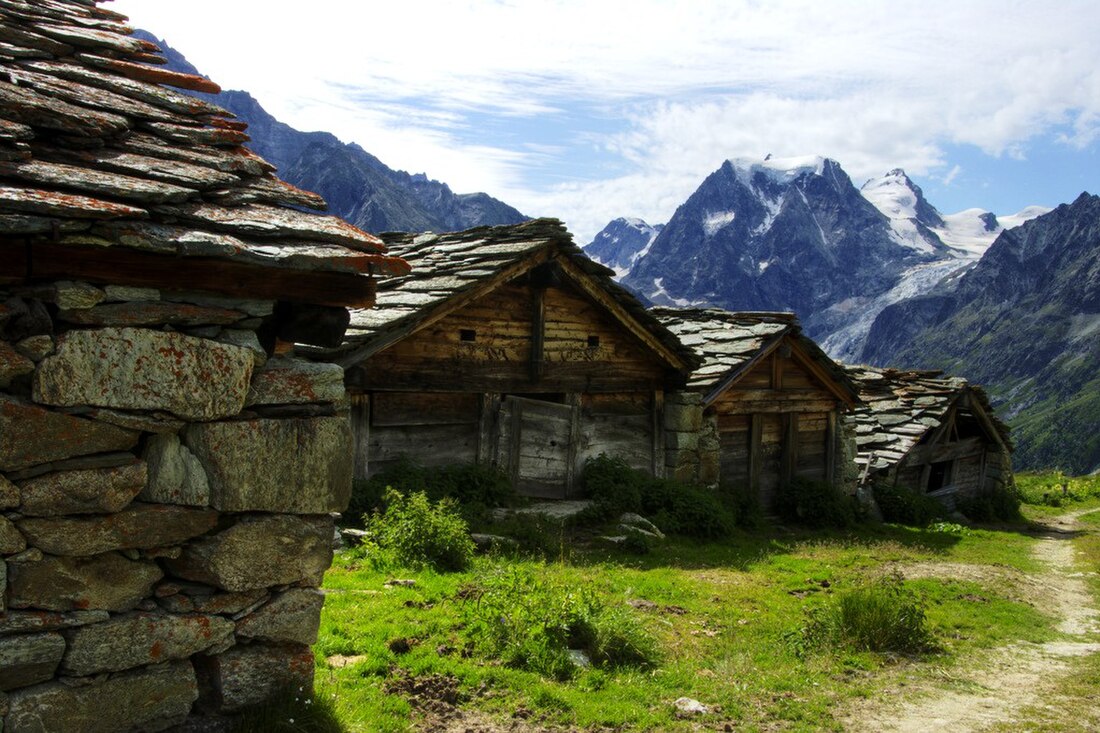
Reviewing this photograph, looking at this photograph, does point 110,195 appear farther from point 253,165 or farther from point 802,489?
point 802,489

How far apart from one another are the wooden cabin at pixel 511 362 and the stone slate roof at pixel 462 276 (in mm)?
26

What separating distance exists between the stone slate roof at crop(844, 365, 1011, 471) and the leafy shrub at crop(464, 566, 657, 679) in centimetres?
1410

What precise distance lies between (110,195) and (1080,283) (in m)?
192

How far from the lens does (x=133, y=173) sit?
14.5 feet

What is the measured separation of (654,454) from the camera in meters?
15.4

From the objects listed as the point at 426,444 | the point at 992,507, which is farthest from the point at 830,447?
the point at 426,444

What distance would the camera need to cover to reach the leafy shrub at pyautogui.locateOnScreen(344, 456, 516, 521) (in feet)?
35.7

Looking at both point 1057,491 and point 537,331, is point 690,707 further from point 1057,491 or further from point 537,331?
point 1057,491

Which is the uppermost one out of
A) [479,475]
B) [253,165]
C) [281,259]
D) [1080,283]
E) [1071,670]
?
[1080,283]

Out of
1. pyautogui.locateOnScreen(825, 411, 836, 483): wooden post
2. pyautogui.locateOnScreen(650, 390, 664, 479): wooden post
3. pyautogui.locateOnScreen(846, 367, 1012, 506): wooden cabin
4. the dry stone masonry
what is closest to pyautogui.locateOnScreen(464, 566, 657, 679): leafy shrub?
the dry stone masonry

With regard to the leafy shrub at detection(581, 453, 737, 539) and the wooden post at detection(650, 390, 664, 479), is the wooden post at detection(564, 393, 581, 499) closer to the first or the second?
the leafy shrub at detection(581, 453, 737, 539)

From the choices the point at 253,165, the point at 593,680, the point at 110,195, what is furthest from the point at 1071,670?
the point at 110,195

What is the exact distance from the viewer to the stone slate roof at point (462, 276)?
1102 centimetres

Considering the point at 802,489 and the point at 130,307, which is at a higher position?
the point at 130,307
